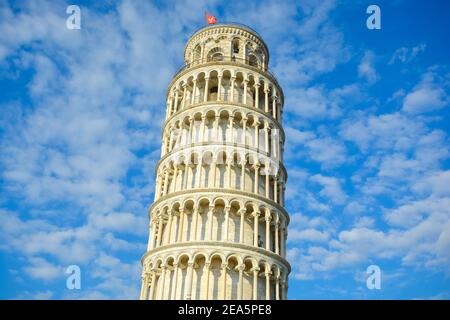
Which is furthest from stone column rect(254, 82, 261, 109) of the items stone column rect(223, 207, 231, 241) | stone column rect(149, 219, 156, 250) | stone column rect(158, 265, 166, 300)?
stone column rect(158, 265, 166, 300)

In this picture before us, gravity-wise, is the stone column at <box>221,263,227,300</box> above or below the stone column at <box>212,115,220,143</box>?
below

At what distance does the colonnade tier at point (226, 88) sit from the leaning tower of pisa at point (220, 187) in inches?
3.8

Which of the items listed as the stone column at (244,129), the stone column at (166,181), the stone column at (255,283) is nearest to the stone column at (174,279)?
the stone column at (255,283)

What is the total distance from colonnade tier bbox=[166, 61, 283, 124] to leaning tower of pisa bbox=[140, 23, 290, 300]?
0.10 metres

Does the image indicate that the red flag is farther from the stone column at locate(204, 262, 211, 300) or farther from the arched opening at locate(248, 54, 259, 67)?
the stone column at locate(204, 262, 211, 300)

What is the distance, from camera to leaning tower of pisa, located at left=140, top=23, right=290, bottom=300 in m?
33.4

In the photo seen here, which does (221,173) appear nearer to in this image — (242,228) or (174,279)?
(242,228)

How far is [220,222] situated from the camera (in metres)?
35.4

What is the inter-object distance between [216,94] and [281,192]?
11.0 meters

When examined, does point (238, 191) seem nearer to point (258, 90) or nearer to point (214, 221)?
point (214, 221)

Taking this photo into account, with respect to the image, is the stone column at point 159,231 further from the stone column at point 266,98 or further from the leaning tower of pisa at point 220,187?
the stone column at point 266,98

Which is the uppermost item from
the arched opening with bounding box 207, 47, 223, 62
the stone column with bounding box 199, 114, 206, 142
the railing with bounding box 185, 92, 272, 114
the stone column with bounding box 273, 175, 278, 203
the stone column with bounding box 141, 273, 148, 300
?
the arched opening with bounding box 207, 47, 223, 62
